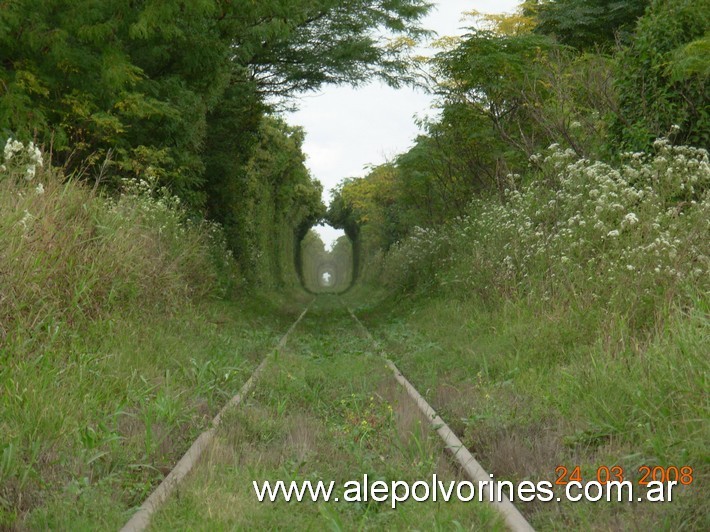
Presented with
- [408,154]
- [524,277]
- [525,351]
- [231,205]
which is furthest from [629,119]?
[231,205]

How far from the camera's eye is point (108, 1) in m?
10.1

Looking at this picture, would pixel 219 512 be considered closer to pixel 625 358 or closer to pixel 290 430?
pixel 290 430

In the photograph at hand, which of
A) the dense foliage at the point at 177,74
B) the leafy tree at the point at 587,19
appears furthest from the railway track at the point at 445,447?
the leafy tree at the point at 587,19

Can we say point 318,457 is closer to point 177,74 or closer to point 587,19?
point 177,74

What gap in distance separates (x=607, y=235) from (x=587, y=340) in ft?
4.74

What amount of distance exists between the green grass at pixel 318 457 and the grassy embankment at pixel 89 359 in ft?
1.21

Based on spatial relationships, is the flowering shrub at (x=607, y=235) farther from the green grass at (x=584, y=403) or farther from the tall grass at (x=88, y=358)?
the tall grass at (x=88, y=358)

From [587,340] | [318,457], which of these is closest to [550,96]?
[587,340]

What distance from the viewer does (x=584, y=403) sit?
575cm

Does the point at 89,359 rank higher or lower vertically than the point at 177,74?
lower

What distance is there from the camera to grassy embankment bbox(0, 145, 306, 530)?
436cm

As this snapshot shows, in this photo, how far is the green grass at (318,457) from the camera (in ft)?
13.2

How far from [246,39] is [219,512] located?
16.0 meters
